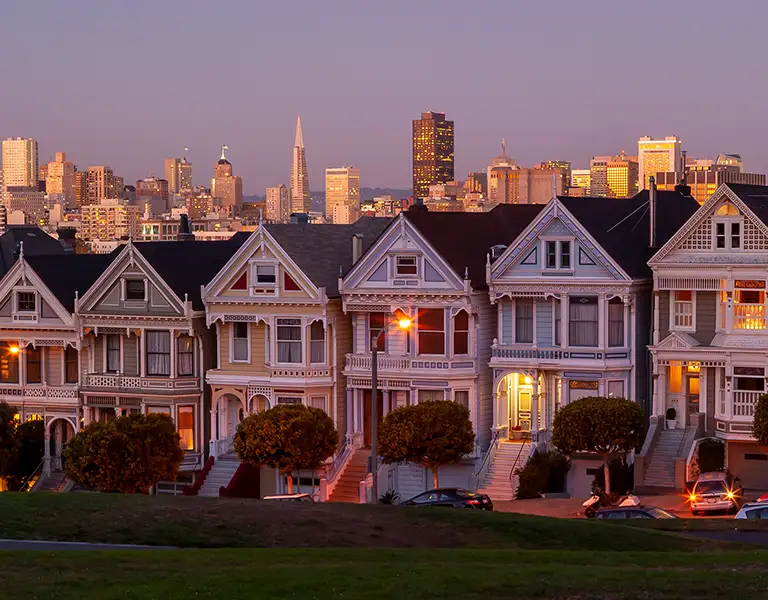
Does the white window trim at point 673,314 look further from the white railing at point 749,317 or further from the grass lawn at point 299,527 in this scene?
Result: the grass lawn at point 299,527

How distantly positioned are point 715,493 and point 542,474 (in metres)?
7.20

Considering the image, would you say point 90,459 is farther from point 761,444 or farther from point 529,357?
point 761,444

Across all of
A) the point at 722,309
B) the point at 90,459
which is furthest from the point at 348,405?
the point at 722,309

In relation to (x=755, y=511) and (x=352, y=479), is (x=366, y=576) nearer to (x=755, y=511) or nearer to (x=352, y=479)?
(x=755, y=511)

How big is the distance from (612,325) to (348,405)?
31.8 feet

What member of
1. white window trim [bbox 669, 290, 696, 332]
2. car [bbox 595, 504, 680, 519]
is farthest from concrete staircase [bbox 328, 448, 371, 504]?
car [bbox 595, 504, 680, 519]

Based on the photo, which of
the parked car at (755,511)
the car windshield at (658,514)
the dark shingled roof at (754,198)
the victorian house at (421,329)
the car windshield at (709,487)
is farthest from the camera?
the victorian house at (421,329)

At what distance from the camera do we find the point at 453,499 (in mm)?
49812

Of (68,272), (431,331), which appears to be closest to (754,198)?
(431,331)

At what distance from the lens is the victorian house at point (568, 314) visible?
56.1 m

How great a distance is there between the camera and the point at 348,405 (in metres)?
60.3

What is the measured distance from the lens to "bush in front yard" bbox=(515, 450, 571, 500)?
181 ft

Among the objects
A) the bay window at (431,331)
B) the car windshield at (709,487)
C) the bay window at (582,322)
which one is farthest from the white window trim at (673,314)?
the bay window at (431,331)

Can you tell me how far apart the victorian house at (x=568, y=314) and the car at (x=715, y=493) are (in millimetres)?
5314
